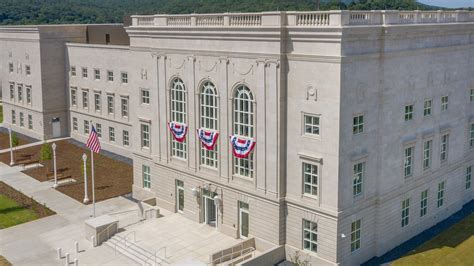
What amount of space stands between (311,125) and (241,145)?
15.4ft

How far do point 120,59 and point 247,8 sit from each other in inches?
950

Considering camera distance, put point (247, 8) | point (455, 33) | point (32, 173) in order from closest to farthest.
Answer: point (455, 33)
point (32, 173)
point (247, 8)

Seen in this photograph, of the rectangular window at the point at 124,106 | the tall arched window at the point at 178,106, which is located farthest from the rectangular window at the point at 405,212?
the rectangular window at the point at 124,106

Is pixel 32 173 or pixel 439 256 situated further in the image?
pixel 32 173

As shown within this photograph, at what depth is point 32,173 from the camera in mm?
46594

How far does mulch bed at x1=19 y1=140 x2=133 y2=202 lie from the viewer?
4156 cm

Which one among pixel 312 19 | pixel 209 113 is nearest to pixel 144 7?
pixel 209 113

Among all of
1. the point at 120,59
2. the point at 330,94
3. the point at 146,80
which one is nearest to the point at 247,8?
the point at 120,59

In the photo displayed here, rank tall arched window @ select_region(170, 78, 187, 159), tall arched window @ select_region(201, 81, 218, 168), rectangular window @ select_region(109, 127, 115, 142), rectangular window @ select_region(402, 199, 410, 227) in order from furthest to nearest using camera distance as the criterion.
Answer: rectangular window @ select_region(109, 127, 115, 142)
tall arched window @ select_region(170, 78, 187, 159)
tall arched window @ select_region(201, 81, 218, 168)
rectangular window @ select_region(402, 199, 410, 227)

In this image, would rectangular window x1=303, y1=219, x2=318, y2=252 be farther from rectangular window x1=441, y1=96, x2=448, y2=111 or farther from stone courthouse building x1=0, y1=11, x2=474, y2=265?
rectangular window x1=441, y1=96, x2=448, y2=111

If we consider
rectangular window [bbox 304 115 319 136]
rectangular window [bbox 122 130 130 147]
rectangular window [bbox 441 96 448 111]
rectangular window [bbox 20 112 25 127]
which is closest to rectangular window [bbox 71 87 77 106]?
rectangular window [bbox 20 112 25 127]

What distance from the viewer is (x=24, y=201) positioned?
39.5m

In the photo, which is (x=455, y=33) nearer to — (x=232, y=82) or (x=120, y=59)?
(x=232, y=82)

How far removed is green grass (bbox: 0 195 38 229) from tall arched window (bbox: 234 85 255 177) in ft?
51.8
